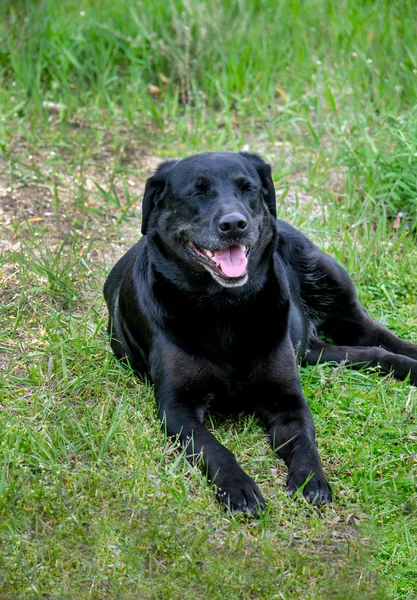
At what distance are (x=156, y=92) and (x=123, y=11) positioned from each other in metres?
0.82

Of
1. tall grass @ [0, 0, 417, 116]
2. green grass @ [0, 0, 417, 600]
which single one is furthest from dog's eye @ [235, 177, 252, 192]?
tall grass @ [0, 0, 417, 116]

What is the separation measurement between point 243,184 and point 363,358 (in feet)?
3.82

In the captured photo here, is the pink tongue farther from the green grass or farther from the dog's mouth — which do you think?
the green grass

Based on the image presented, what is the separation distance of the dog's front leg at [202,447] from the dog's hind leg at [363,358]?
890 mm

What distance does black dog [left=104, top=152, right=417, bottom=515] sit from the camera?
3369 mm

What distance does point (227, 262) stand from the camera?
3.46 meters

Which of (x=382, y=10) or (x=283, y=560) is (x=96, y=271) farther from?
(x=382, y=10)

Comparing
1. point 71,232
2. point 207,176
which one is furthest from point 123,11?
point 207,176

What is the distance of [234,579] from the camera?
2605 mm

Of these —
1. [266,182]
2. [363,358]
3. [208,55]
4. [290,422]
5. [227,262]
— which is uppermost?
[266,182]

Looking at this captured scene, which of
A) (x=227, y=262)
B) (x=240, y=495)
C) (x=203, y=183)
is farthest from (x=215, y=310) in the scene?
(x=240, y=495)

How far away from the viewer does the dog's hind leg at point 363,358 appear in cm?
402

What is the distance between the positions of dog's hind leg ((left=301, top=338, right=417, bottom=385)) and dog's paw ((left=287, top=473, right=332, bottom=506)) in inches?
35.2

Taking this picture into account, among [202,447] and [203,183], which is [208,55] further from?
[202,447]
